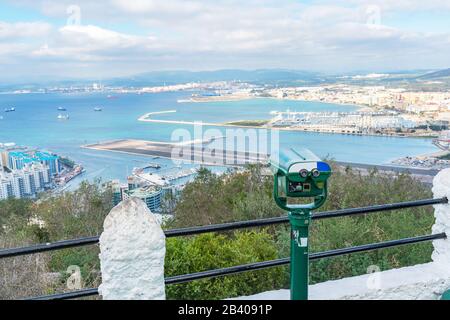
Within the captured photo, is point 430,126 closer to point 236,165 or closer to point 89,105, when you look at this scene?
point 236,165

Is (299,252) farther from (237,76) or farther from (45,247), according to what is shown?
(237,76)

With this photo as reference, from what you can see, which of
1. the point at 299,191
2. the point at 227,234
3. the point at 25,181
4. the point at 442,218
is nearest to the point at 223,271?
the point at 299,191

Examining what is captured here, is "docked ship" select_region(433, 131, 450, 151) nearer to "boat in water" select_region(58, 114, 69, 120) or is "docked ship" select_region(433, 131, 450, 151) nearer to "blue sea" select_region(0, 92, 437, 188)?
"blue sea" select_region(0, 92, 437, 188)

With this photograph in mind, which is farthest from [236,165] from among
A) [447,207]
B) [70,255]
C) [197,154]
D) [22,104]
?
[22,104]

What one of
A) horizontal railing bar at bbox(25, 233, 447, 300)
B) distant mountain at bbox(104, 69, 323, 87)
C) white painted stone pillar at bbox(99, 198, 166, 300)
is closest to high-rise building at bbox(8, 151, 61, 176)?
distant mountain at bbox(104, 69, 323, 87)
